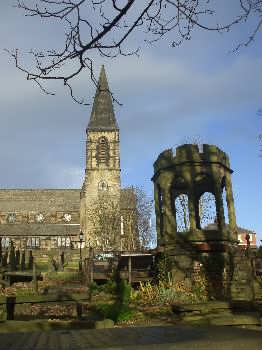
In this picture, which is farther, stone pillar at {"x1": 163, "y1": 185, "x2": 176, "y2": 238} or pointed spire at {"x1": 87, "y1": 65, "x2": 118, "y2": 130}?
pointed spire at {"x1": 87, "y1": 65, "x2": 118, "y2": 130}

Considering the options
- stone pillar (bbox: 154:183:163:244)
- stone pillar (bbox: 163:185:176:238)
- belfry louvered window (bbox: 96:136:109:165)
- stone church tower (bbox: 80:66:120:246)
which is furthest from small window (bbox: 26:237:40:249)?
stone pillar (bbox: 163:185:176:238)

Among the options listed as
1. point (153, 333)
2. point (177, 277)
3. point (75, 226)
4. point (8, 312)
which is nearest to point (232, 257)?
point (177, 277)

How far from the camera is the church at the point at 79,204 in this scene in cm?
6081

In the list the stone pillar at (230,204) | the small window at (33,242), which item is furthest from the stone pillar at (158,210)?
the small window at (33,242)

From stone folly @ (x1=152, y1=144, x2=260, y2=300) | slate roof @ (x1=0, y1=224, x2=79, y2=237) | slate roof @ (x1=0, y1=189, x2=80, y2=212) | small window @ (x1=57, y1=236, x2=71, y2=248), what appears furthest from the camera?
slate roof @ (x1=0, y1=189, x2=80, y2=212)

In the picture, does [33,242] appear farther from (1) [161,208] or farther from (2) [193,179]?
(2) [193,179]

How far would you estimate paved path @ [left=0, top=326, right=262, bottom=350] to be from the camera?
4.79ft

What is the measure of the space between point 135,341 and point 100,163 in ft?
212

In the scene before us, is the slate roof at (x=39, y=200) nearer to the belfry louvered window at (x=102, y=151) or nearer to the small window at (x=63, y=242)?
the small window at (x=63, y=242)

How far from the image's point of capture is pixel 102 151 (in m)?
66.9

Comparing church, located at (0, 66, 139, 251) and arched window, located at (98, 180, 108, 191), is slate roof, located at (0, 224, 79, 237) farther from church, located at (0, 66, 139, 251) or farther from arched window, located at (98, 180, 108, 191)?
arched window, located at (98, 180, 108, 191)

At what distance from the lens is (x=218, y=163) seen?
671 inches

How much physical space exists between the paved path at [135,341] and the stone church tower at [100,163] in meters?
56.0

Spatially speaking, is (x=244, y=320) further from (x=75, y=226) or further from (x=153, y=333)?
(x=75, y=226)
